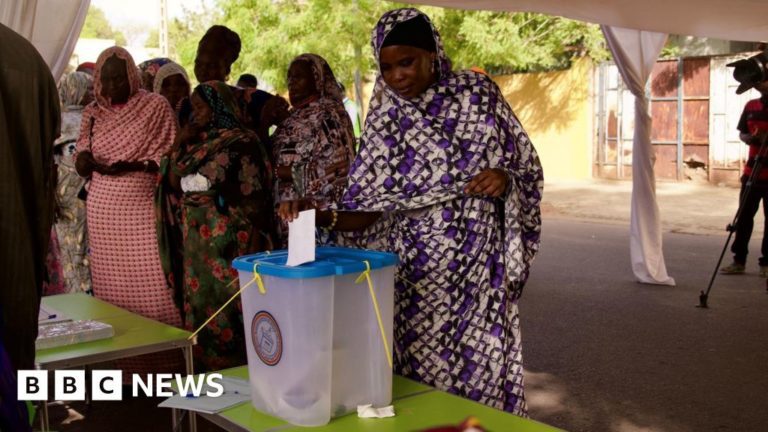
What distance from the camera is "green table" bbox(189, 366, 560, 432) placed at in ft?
6.85

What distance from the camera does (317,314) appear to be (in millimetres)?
2051

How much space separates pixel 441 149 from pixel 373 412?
3.02ft

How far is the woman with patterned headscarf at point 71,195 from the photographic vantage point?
5.68 metres

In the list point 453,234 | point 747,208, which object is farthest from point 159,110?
point 747,208

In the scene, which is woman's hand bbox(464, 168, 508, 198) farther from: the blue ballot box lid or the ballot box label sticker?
the ballot box label sticker

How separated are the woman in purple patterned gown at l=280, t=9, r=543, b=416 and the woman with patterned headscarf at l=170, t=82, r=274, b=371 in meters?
1.81

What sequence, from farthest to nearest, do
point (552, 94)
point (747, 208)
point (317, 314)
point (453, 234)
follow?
point (552, 94) < point (747, 208) < point (453, 234) < point (317, 314)

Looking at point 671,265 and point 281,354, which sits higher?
point 281,354

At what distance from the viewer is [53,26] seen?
4.14 meters

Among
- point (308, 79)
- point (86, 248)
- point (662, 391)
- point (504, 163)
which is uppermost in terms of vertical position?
point (308, 79)

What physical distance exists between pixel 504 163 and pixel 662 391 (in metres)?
2.47

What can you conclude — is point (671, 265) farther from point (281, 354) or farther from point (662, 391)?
point (281, 354)

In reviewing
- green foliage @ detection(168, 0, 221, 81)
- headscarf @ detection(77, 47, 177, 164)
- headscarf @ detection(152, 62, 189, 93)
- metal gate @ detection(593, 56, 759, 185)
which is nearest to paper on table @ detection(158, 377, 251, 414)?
headscarf @ detection(77, 47, 177, 164)

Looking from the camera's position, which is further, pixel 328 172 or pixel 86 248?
pixel 86 248
